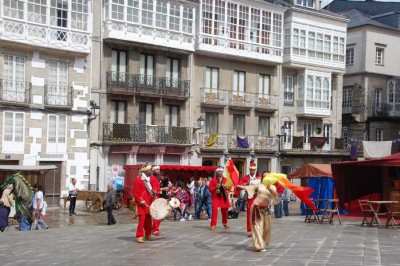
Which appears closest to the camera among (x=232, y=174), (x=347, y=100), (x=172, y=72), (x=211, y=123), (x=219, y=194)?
(x=232, y=174)

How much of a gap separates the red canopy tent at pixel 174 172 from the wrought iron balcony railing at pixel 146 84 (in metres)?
5.27

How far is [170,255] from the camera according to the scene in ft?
39.2

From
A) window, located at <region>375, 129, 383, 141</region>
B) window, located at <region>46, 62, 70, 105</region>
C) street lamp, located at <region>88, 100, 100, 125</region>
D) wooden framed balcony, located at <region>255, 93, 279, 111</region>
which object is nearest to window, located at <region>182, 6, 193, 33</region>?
wooden framed balcony, located at <region>255, 93, 279, 111</region>

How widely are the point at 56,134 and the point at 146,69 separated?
6923 millimetres

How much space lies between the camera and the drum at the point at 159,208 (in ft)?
46.1

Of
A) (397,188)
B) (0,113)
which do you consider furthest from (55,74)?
(397,188)

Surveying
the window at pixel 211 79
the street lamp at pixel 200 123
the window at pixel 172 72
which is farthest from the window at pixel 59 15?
the window at pixel 211 79

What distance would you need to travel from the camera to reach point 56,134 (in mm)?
30422

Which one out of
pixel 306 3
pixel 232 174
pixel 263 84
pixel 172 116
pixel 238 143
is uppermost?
pixel 306 3

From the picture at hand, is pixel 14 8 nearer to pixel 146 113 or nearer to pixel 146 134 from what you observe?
pixel 146 113

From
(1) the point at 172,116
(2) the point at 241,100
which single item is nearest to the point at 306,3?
(2) the point at 241,100

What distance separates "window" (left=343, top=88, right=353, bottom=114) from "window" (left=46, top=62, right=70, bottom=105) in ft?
77.9

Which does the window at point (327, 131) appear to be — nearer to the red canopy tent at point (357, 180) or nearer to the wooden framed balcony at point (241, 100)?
the wooden framed balcony at point (241, 100)

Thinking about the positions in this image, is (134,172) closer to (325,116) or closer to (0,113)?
(0,113)
